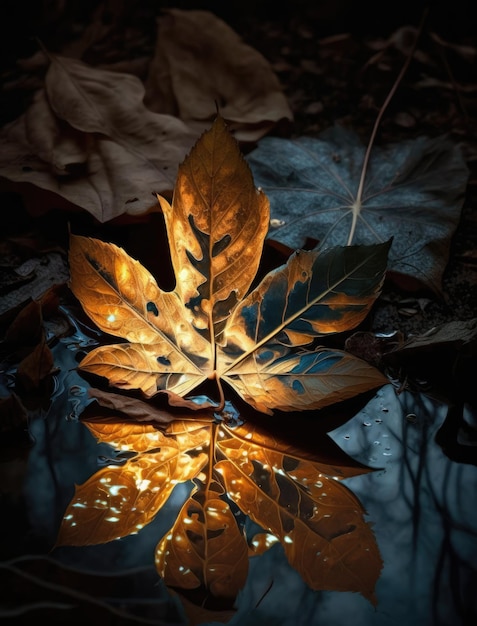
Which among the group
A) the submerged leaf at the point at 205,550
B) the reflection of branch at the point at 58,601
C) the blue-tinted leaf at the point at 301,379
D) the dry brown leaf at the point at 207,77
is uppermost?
the dry brown leaf at the point at 207,77

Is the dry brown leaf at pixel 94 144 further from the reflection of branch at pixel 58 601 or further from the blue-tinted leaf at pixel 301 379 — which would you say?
the reflection of branch at pixel 58 601

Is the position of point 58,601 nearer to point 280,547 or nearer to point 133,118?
point 280,547

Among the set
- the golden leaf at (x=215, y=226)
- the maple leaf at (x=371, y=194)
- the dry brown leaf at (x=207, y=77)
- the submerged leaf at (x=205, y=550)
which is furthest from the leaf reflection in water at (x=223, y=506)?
the dry brown leaf at (x=207, y=77)

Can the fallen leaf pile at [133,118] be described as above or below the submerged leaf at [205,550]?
above

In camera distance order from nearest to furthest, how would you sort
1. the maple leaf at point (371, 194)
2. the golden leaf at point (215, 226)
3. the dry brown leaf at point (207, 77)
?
the golden leaf at point (215, 226)
the maple leaf at point (371, 194)
the dry brown leaf at point (207, 77)

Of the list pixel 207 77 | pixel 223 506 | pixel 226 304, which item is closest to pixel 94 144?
pixel 207 77

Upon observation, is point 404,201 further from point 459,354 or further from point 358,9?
point 358,9

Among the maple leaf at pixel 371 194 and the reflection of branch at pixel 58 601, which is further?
the maple leaf at pixel 371 194
